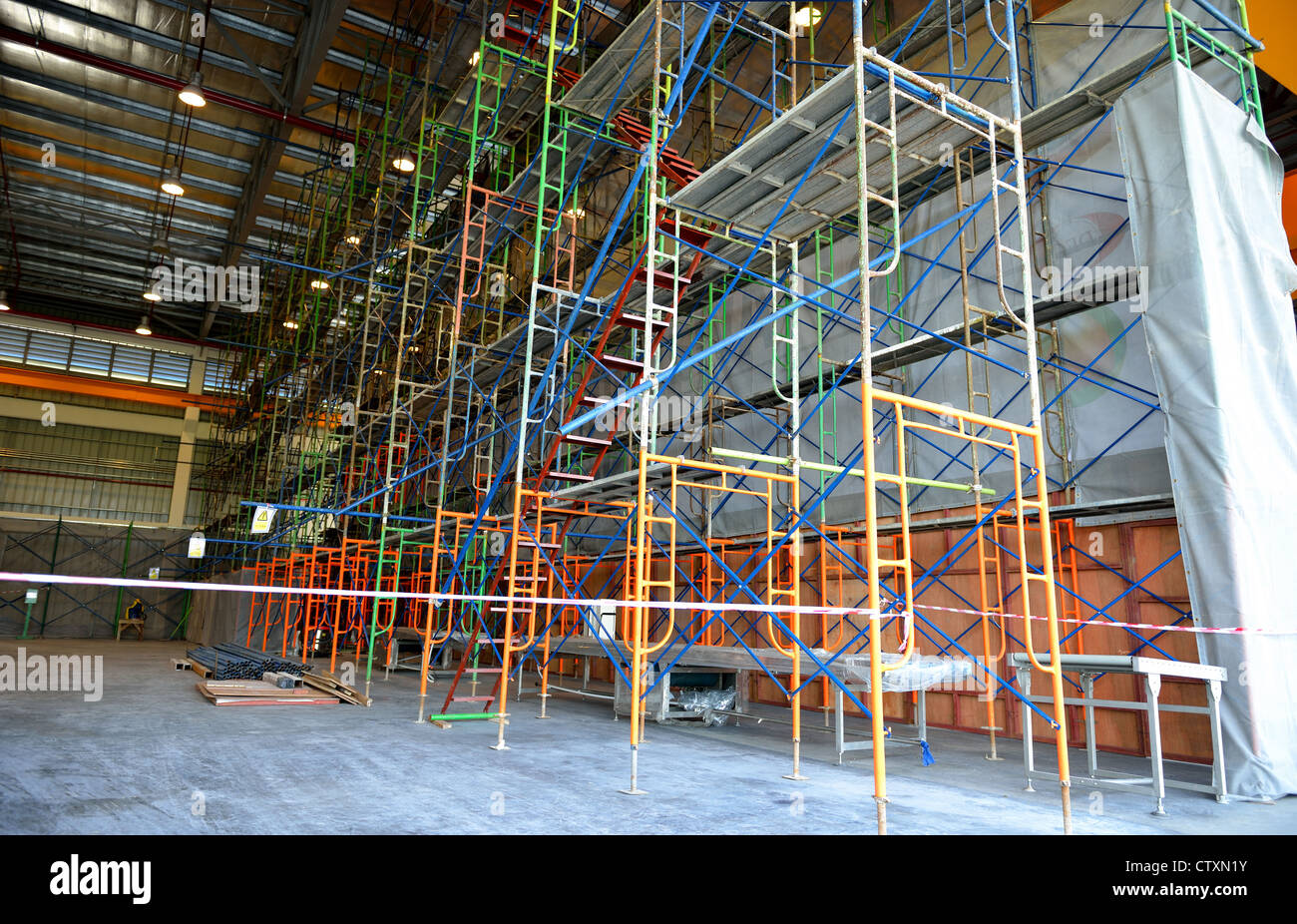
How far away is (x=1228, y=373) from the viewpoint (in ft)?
20.1

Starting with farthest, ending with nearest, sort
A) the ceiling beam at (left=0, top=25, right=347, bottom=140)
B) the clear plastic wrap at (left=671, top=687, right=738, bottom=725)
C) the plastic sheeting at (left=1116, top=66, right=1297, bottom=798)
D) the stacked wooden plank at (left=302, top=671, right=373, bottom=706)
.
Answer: the ceiling beam at (left=0, top=25, right=347, bottom=140)
the stacked wooden plank at (left=302, top=671, right=373, bottom=706)
the clear plastic wrap at (left=671, top=687, right=738, bottom=725)
the plastic sheeting at (left=1116, top=66, right=1297, bottom=798)

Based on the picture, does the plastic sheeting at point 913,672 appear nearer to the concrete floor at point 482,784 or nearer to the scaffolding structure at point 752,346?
the scaffolding structure at point 752,346

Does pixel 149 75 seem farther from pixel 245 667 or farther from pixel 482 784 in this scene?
pixel 482 784

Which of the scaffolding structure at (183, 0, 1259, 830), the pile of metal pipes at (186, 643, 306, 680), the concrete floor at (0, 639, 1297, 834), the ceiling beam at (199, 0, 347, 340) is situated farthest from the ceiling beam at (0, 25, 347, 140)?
the concrete floor at (0, 639, 1297, 834)

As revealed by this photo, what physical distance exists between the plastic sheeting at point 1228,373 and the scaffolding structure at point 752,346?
0.57 meters

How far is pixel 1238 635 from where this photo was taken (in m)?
5.55

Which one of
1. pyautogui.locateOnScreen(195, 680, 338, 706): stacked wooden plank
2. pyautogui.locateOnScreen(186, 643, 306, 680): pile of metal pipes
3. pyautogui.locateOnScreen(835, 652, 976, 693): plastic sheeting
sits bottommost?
pyautogui.locateOnScreen(195, 680, 338, 706): stacked wooden plank

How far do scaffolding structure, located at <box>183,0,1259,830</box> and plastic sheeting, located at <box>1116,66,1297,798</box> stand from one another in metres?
0.57

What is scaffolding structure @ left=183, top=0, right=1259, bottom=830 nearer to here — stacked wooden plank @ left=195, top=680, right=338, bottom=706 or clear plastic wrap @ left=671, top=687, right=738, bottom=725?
clear plastic wrap @ left=671, top=687, right=738, bottom=725

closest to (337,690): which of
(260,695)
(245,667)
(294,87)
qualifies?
(260,695)

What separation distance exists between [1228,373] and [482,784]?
6.33 meters

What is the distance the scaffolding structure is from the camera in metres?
5.57
